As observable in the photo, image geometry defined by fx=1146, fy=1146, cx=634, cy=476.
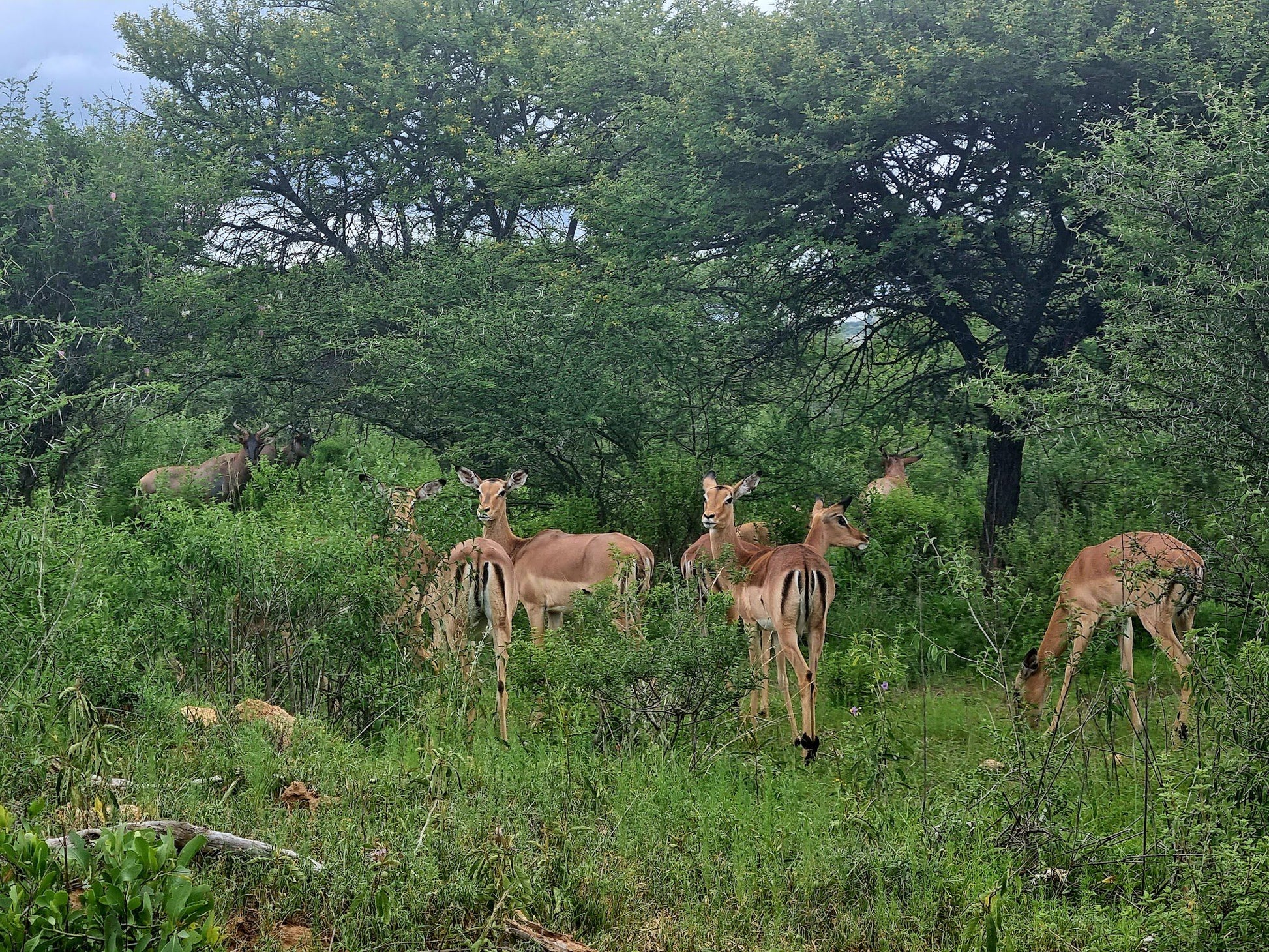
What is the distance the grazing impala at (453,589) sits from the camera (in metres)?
7.49

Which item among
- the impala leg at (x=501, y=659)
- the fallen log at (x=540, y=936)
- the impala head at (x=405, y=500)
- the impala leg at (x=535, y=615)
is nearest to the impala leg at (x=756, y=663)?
the impala leg at (x=501, y=659)

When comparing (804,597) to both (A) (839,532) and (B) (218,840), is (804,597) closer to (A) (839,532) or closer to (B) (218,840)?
(A) (839,532)

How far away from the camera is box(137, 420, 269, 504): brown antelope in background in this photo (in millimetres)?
16422

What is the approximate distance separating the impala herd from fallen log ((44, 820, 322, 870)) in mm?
2773

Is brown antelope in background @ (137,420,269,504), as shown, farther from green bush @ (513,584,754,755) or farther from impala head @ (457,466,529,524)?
green bush @ (513,584,754,755)

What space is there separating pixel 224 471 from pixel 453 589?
10.8m

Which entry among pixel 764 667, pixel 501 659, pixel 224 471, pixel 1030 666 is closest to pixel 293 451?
pixel 224 471

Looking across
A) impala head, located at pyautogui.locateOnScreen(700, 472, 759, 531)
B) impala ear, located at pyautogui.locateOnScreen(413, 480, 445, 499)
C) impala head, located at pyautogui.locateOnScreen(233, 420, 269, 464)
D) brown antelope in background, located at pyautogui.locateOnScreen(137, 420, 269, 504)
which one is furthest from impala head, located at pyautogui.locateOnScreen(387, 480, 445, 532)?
impala head, located at pyautogui.locateOnScreen(233, 420, 269, 464)

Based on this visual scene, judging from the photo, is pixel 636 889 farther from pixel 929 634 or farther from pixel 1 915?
pixel 929 634

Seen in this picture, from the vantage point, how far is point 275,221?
64.0 ft

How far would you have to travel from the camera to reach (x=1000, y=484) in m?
12.1

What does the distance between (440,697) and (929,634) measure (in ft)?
17.4

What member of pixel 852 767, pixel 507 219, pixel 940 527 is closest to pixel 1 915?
pixel 852 767

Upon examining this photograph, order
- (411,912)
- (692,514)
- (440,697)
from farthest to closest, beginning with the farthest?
(692,514) → (440,697) → (411,912)
